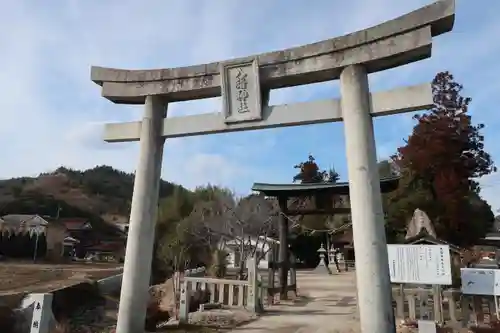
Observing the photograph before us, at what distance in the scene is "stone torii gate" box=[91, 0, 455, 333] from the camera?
592 centimetres

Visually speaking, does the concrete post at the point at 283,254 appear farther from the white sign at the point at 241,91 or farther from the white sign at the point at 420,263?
the white sign at the point at 241,91

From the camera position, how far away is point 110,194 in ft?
278

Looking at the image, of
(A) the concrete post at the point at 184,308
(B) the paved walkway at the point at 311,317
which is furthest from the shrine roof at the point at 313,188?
(A) the concrete post at the point at 184,308

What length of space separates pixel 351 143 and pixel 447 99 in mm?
24568

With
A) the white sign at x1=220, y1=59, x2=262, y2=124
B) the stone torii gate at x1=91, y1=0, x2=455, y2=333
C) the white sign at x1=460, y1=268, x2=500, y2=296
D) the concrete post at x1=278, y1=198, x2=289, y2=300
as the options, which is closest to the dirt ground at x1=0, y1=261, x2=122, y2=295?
the concrete post at x1=278, y1=198, x2=289, y2=300

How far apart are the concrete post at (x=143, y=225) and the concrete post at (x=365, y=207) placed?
3626mm

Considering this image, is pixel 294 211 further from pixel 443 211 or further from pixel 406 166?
pixel 406 166

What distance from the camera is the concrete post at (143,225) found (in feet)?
23.1

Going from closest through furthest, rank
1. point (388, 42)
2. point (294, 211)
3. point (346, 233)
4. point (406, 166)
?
point (388, 42) < point (294, 211) < point (406, 166) < point (346, 233)

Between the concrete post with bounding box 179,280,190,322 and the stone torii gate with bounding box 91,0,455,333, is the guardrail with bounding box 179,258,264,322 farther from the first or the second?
the stone torii gate with bounding box 91,0,455,333

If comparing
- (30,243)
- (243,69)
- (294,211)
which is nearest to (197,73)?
(243,69)

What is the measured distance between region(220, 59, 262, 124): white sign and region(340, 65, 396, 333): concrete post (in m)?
1.51

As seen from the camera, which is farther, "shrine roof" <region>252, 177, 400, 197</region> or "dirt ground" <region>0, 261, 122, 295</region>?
"dirt ground" <region>0, 261, 122, 295</region>

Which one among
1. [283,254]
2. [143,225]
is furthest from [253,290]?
[143,225]
